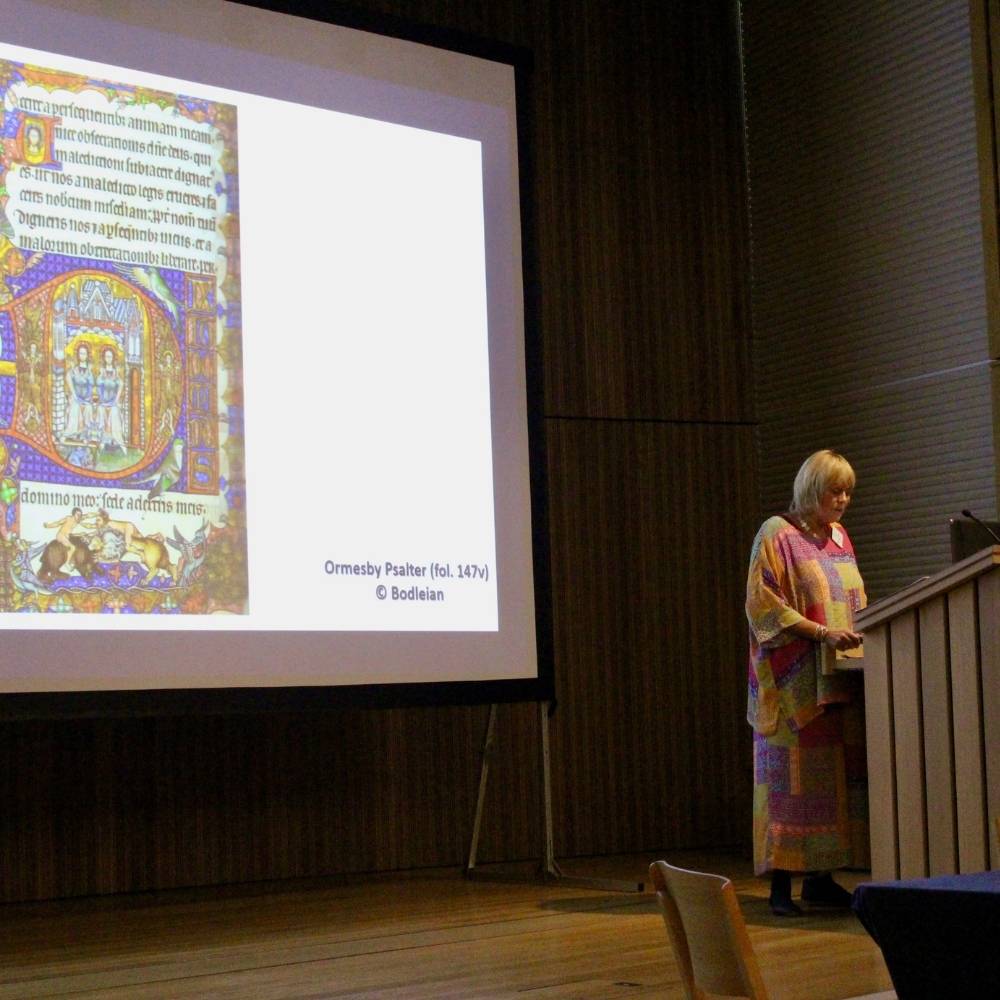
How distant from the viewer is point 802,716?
3.93m

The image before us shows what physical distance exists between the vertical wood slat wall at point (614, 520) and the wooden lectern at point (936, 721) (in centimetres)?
217

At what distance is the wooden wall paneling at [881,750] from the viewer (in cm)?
Result: 339

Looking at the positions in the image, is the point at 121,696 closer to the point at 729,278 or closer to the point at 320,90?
the point at 320,90

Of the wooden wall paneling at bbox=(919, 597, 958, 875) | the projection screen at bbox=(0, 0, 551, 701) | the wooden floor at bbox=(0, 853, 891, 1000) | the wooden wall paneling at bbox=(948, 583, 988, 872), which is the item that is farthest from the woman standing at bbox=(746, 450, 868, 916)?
the projection screen at bbox=(0, 0, 551, 701)

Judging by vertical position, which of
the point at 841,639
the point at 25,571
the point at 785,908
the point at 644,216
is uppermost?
the point at 644,216

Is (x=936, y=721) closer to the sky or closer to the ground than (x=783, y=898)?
closer to the sky

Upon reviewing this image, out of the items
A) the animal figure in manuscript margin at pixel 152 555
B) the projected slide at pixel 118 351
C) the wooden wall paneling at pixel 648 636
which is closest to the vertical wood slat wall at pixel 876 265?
the wooden wall paneling at pixel 648 636

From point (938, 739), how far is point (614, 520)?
2556 mm

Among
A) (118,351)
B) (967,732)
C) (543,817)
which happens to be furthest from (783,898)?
(118,351)

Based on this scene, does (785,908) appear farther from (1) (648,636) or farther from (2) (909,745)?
(1) (648,636)

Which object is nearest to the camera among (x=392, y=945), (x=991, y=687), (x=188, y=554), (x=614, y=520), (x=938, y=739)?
(x=991, y=687)

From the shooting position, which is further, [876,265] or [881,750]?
[876,265]

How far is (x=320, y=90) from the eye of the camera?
4480 mm

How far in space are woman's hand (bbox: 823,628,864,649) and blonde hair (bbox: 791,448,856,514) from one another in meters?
0.37
